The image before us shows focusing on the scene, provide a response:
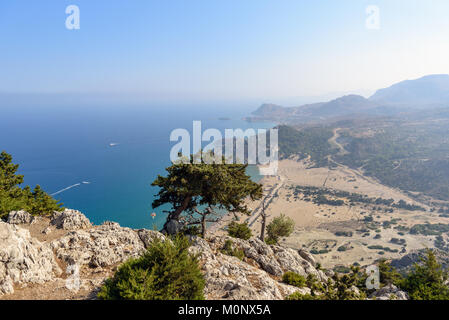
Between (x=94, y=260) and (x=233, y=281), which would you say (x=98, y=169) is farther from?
(x=233, y=281)

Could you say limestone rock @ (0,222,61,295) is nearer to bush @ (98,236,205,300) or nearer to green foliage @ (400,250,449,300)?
bush @ (98,236,205,300)

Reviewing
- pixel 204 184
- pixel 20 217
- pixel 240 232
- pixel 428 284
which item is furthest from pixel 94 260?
pixel 428 284

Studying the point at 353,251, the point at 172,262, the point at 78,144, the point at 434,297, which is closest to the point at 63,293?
the point at 172,262

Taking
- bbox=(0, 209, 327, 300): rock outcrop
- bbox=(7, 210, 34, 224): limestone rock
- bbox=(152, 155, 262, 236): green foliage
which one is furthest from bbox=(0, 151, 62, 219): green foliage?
bbox=(152, 155, 262, 236): green foliage

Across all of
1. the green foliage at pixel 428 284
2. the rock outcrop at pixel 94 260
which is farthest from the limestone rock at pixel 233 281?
the green foliage at pixel 428 284

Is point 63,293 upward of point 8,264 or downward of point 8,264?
downward

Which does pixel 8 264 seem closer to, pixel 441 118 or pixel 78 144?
pixel 78 144
